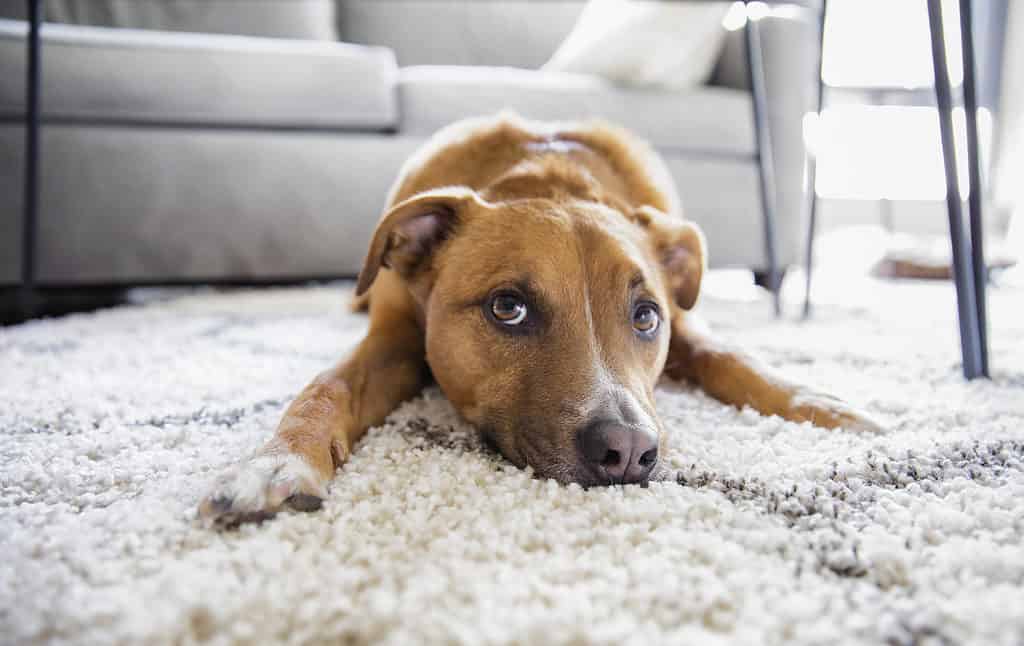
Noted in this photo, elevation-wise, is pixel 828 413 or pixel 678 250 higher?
pixel 678 250

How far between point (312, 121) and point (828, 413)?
2.82 meters

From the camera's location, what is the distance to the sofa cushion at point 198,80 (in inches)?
122

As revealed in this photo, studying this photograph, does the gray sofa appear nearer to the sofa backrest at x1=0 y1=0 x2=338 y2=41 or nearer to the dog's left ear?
the sofa backrest at x1=0 y1=0 x2=338 y2=41

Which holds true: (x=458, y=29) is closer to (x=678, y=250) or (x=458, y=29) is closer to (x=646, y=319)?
(x=678, y=250)

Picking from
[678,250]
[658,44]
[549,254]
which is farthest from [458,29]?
[549,254]

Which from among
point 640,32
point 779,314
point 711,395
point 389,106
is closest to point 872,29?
point 640,32

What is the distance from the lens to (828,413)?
150cm

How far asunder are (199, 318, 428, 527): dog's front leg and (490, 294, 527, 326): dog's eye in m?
0.34

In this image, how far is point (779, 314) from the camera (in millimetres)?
3090

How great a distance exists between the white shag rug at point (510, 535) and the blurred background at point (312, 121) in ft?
5.35

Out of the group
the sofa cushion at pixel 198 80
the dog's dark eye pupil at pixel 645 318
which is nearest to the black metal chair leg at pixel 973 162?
the dog's dark eye pupil at pixel 645 318

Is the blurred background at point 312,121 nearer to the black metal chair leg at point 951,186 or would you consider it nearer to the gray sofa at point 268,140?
the gray sofa at point 268,140

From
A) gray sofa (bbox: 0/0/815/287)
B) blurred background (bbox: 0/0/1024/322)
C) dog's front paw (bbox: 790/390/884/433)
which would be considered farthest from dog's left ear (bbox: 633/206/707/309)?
gray sofa (bbox: 0/0/815/287)

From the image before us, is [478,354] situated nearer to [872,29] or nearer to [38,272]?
[38,272]
